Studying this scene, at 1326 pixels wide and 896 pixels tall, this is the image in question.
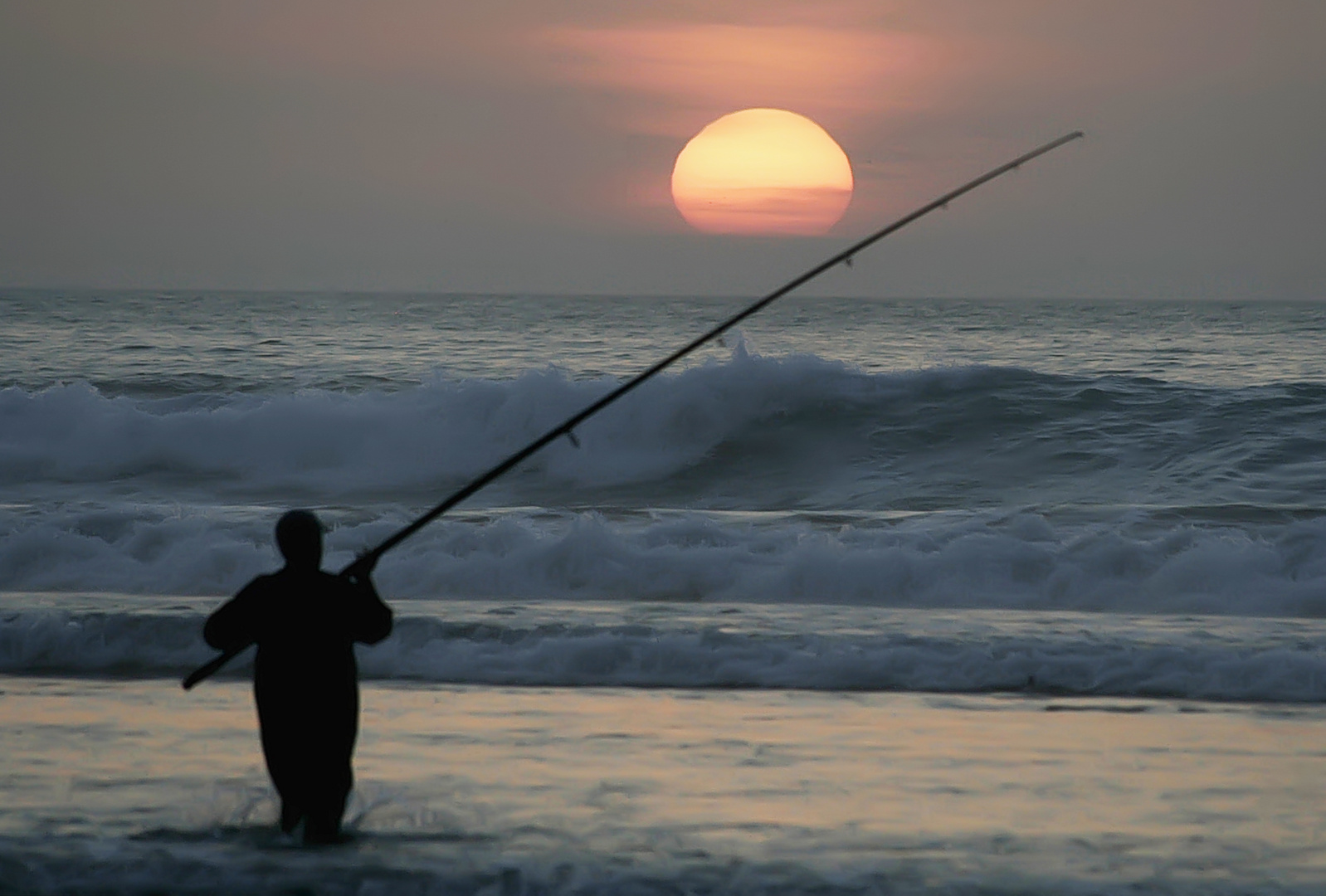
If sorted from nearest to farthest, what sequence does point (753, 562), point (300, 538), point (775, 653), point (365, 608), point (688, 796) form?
1. point (365, 608)
2. point (300, 538)
3. point (688, 796)
4. point (775, 653)
5. point (753, 562)

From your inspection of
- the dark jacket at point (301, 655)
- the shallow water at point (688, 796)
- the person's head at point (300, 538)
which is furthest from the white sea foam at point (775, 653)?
the person's head at point (300, 538)

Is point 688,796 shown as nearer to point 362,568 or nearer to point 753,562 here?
point 362,568

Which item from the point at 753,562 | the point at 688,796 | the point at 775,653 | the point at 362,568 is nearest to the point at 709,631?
the point at 775,653

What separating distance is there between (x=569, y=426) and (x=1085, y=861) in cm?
199

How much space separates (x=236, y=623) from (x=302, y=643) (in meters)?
0.18

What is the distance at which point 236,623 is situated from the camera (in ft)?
13.1

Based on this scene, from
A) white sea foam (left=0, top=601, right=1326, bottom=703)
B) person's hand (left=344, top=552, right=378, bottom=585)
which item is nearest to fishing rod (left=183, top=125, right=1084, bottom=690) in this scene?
person's hand (left=344, top=552, right=378, bottom=585)

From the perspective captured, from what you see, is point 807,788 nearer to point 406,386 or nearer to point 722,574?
point 722,574

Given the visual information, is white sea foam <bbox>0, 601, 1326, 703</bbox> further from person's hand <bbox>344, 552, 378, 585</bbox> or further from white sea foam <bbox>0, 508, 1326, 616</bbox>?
person's hand <bbox>344, 552, 378, 585</bbox>

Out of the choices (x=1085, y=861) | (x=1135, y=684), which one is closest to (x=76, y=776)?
(x=1085, y=861)

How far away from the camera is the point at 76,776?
5.24 metres

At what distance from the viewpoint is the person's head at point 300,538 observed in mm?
4008

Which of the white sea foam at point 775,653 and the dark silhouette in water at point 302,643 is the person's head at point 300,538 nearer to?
the dark silhouette in water at point 302,643

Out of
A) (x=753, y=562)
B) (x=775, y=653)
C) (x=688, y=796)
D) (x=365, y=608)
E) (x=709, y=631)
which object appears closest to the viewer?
(x=365, y=608)
